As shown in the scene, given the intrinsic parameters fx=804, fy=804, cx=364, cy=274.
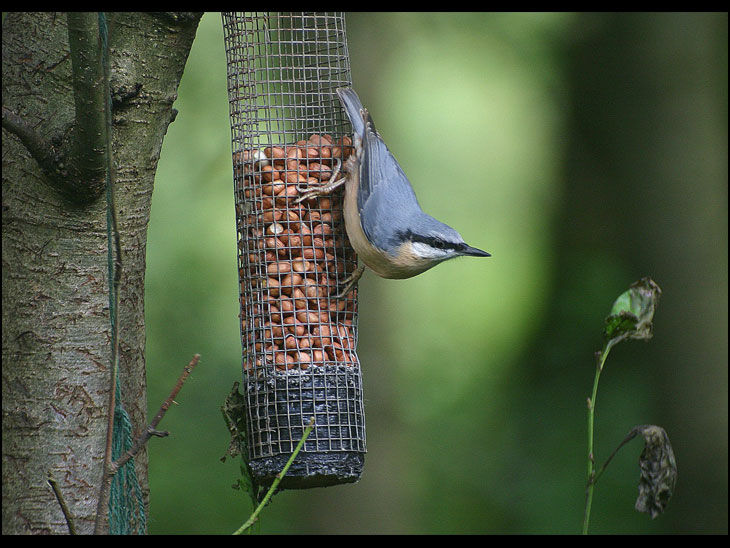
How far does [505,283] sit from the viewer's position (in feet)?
23.5

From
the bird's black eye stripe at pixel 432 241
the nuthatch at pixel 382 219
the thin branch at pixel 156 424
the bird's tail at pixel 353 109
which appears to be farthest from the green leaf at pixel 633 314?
the thin branch at pixel 156 424

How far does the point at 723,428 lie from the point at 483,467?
89.1 inches

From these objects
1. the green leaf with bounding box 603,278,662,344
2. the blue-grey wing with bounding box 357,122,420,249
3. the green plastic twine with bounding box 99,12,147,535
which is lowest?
the green plastic twine with bounding box 99,12,147,535

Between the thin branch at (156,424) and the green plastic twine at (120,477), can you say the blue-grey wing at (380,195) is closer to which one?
the green plastic twine at (120,477)

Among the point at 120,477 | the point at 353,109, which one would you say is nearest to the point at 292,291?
the point at 353,109

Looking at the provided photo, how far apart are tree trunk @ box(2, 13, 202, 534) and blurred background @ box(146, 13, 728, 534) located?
9.04ft

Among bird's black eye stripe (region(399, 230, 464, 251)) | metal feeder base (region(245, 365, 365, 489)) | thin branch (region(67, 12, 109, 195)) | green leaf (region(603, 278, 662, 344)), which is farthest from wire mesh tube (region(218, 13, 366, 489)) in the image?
green leaf (region(603, 278, 662, 344))

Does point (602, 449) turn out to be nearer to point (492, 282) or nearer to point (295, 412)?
point (492, 282)

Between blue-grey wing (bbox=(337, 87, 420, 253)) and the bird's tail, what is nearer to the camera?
blue-grey wing (bbox=(337, 87, 420, 253))

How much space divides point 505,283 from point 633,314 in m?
4.73

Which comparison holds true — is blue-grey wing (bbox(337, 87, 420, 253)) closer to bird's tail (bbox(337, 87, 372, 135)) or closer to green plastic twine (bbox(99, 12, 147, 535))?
bird's tail (bbox(337, 87, 372, 135))

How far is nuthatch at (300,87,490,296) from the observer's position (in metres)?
3.03

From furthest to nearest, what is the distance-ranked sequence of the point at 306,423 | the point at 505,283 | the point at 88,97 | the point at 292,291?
1. the point at 505,283
2. the point at 292,291
3. the point at 306,423
4. the point at 88,97

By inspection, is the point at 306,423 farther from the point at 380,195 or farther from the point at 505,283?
the point at 505,283
